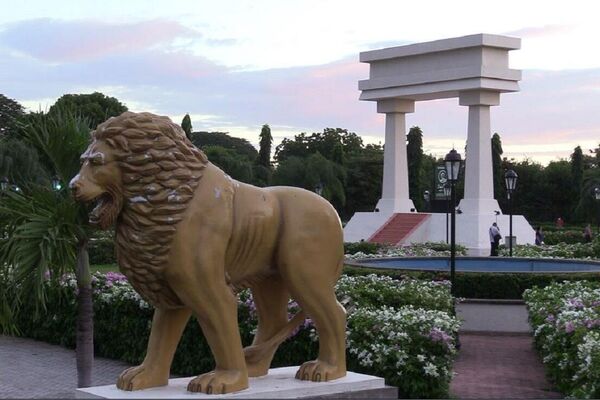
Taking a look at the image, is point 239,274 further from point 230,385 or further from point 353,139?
point 353,139

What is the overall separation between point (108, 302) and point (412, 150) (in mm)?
47048

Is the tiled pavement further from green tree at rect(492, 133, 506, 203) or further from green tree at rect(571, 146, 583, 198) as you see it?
green tree at rect(571, 146, 583, 198)

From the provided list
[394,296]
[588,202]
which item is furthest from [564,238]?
[394,296]

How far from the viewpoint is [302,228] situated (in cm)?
618

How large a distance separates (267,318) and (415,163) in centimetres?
5116

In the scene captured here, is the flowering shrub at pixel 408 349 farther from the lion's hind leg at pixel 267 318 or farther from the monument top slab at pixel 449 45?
the monument top slab at pixel 449 45

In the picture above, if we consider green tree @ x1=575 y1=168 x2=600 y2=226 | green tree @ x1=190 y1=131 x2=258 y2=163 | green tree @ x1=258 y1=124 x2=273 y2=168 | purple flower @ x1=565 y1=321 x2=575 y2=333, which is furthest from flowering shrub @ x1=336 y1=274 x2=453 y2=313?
green tree @ x1=190 y1=131 x2=258 y2=163

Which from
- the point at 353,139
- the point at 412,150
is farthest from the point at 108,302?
the point at 353,139

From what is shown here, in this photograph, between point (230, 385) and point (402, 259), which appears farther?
point (402, 259)

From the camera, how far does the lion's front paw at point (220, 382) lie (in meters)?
5.72

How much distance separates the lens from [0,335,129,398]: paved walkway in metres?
10.0

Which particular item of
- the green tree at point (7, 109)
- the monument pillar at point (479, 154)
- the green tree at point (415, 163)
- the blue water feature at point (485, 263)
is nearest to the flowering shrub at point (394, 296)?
the blue water feature at point (485, 263)

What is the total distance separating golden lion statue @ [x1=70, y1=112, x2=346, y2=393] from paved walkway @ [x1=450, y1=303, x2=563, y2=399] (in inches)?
164

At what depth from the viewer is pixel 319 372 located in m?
6.27
